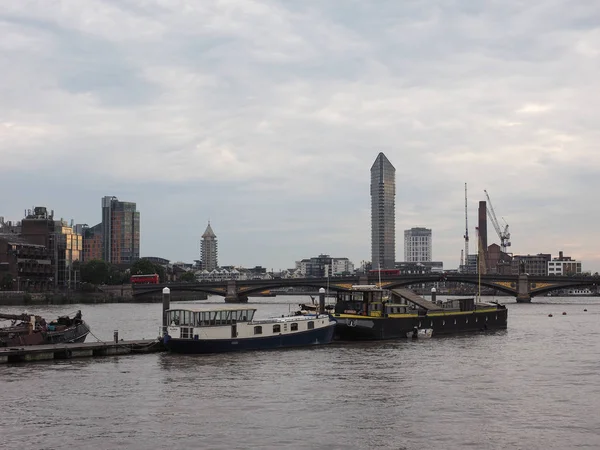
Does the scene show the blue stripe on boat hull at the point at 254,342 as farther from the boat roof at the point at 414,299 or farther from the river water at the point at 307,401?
the boat roof at the point at 414,299

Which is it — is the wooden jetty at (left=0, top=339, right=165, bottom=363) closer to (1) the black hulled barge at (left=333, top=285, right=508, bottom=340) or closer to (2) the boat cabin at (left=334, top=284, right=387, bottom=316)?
(1) the black hulled barge at (left=333, top=285, right=508, bottom=340)

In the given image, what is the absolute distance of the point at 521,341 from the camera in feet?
311

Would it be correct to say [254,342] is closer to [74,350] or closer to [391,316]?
[74,350]

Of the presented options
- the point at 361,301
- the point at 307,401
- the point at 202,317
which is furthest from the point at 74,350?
the point at 361,301

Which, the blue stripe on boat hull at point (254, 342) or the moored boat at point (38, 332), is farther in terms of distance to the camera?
the moored boat at point (38, 332)

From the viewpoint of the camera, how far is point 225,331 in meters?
74.0

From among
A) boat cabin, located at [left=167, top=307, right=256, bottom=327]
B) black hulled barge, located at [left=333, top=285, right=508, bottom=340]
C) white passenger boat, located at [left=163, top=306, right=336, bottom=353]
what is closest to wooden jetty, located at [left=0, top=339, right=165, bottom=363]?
white passenger boat, located at [left=163, top=306, right=336, bottom=353]

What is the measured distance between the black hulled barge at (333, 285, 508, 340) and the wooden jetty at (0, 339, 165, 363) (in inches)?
924

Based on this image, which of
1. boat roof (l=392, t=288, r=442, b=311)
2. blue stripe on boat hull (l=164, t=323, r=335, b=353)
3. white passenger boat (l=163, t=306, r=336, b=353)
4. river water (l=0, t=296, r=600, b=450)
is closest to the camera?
river water (l=0, t=296, r=600, b=450)

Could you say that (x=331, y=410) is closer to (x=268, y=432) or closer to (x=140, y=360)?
(x=268, y=432)

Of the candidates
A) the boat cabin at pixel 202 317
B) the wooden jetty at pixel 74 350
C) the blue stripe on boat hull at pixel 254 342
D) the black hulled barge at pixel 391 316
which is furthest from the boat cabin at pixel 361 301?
the wooden jetty at pixel 74 350

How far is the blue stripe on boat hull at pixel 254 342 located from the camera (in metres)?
72.4

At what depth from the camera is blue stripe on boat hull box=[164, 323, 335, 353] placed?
7244 centimetres

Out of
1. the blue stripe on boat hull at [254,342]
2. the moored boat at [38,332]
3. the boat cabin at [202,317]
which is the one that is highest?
the boat cabin at [202,317]
